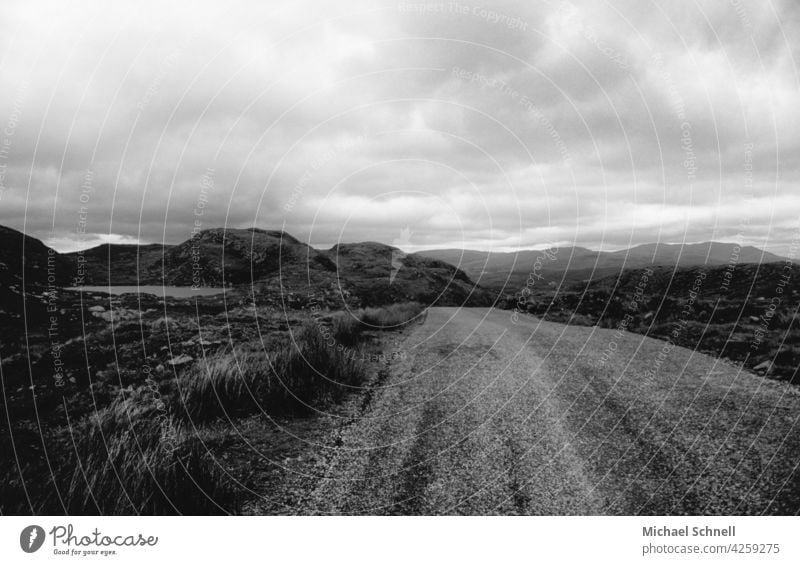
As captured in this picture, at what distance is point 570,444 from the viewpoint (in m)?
6.46

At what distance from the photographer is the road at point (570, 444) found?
5.18 metres

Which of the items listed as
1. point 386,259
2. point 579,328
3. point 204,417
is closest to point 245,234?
point 386,259

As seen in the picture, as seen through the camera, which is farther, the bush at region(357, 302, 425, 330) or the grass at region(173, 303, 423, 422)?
the bush at region(357, 302, 425, 330)

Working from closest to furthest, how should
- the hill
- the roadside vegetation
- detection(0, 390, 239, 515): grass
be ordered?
detection(0, 390, 239, 515): grass, the roadside vegetation, the hill

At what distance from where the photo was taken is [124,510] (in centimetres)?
510

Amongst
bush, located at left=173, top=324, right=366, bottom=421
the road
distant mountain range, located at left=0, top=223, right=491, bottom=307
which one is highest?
distant mountain range, located at left=0, top=223, right=491, bottom=307

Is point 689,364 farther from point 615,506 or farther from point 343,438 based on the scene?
point 343,438

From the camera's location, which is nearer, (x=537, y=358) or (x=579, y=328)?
(x=537, y=358)

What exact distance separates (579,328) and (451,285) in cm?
3071

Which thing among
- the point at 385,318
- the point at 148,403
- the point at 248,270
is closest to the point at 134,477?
the point at 148,403

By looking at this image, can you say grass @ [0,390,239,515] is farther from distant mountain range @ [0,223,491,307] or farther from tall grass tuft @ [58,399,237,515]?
distant mountain range @ [0,223,491,307]

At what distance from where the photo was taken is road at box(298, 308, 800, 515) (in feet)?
17.0

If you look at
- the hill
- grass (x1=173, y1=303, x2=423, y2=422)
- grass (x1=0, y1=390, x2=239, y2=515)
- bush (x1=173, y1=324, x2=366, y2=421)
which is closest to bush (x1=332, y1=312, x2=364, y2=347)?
grass (x1=173, y1=303, x2=423, y2=422)
